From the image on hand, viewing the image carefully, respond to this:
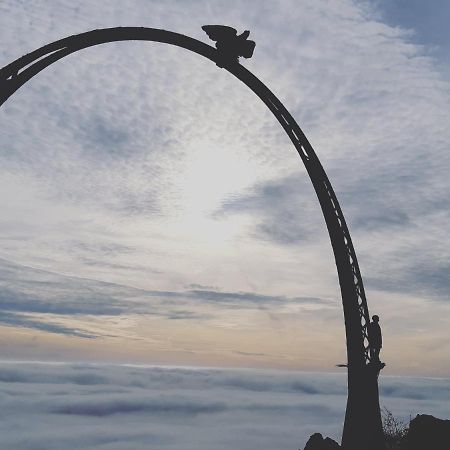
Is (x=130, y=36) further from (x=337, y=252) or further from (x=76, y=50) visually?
(x=337, y=252)

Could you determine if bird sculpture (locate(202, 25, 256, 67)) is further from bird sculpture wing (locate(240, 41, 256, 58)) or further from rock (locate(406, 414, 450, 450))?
rock (locate(406, 414, 450, 450))

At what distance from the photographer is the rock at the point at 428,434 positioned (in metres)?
18.3

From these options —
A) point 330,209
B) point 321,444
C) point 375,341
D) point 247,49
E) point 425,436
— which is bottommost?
point 321,444

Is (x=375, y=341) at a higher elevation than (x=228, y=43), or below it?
below

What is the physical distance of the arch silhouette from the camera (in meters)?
15.8

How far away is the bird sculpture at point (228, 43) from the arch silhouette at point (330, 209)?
5.6 inches

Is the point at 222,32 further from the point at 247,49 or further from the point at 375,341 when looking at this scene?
the point at 375,341

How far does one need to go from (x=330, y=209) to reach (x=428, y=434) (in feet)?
29.5

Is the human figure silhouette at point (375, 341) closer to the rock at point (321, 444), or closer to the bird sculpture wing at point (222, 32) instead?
the rock at point (321, 444)

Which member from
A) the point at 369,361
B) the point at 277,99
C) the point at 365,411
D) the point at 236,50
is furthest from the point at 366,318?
the point at 236,50

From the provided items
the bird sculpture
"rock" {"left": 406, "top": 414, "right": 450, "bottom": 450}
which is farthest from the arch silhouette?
"rock" {"left": 406, "top": 414, "right": 450, "bottom": 450}

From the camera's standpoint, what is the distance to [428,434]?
18.7 metres

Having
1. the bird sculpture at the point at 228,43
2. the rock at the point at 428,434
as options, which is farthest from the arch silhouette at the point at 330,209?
the rock at the point at 428,434

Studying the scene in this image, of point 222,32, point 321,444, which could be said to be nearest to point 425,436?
point 321,444
